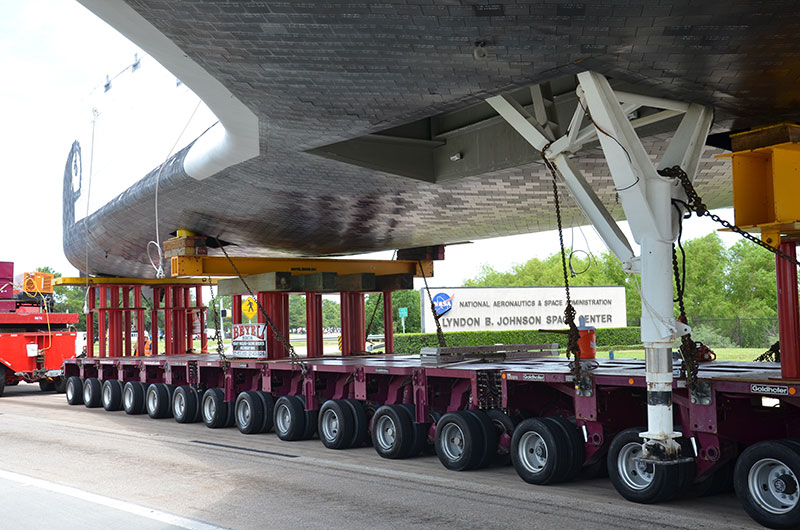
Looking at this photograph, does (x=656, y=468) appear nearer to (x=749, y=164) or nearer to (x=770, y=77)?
(x=749, y=164)

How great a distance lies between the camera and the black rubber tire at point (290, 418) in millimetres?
14062

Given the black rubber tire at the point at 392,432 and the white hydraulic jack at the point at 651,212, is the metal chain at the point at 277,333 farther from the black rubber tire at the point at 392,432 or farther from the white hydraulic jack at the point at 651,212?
the white hydraulic jack at the point at 651,212

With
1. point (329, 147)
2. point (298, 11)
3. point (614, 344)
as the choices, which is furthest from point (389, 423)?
point (614, 344)

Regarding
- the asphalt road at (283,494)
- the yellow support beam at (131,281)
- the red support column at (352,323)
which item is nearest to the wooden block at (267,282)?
the red support column at (352,323)

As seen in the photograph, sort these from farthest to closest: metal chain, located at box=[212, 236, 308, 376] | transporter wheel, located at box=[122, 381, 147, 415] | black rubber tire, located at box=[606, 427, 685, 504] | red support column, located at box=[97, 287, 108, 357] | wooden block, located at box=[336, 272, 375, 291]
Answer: red support column, located at box=[97, 287, 108, 357] < transporter wheel, located at box=[122, 381, 147, 415] < wooden block, located at box=[336, 272, 375, 291] < metal chain, located at box=[212, 236, 308, 376] < black rubber tire, located at box=[606, 427, 685, 504]

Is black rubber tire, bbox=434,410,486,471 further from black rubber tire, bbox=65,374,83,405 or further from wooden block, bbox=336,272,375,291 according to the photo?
black rubber tire, bbox=65,374,83,405

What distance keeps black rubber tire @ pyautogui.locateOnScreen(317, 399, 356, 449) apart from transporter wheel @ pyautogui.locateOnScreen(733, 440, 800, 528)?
6.57 m

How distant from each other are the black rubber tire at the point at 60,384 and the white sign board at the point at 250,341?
43.1ft

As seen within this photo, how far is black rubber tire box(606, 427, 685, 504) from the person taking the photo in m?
8.12

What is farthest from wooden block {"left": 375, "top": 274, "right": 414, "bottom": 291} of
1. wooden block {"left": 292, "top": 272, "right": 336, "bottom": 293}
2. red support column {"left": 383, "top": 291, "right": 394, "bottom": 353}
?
wooden block {"left": 292, "top": 272, "right": 336, "bottom": 293}

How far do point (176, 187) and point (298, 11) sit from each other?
8.28 meters

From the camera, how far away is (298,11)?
6754 mm

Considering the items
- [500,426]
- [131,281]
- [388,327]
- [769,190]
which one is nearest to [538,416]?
[500,426]

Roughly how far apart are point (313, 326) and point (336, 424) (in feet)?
20.4
